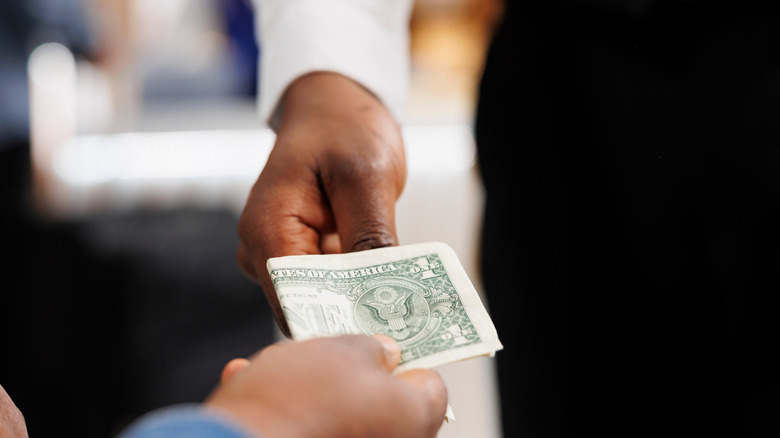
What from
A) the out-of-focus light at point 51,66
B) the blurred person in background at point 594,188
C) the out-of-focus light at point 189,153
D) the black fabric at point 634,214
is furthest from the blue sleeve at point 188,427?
the out-of-focus light at point 51,66

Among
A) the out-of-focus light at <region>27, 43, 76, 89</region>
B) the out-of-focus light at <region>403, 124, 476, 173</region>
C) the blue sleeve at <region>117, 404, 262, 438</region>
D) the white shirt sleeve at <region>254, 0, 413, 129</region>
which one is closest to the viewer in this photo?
the blue sleeve at <region>117, 404, 262, 438</region>

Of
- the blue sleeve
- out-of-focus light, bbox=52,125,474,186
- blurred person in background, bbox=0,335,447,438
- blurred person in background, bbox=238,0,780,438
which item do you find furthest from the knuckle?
out-of-focus light, bbox=52,125,474,186

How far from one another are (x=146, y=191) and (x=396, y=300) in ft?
4.47

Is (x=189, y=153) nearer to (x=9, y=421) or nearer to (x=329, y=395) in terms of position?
(x=9, y=421)

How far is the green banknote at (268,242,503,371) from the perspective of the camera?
52 cm

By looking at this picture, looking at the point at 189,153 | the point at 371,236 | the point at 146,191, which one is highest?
the point at 371,236

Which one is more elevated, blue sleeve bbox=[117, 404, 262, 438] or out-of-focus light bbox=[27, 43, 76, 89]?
out-of-focus light bbox=[27, 43, 76, 89]

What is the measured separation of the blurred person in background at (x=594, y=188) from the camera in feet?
1.84

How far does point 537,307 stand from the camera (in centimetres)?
80

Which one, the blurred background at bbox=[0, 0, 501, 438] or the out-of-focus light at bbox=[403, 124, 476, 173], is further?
the out-of-focus light at bbox=[403, 124, 476, 173]

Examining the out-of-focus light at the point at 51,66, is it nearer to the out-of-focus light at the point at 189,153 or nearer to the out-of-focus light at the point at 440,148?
the out-of-focus light at the point at 189,153

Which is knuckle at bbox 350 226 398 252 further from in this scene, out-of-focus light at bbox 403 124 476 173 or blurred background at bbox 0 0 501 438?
out-of-focus light at bbox 403 124 476 173

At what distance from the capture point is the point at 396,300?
60cm

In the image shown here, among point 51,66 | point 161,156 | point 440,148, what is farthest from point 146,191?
point 440,148
